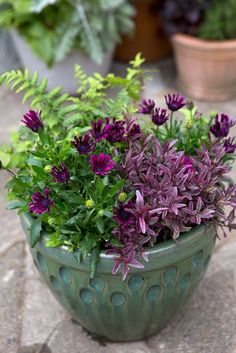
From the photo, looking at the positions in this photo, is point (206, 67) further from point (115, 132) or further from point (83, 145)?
point (83, 145)

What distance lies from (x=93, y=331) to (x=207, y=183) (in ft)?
2.48

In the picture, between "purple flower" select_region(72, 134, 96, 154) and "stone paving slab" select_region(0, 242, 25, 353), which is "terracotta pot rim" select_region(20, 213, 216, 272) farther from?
"stone paving slab" select_region(0, 242, 25, 353)

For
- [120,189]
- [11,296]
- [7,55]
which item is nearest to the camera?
[120,189]

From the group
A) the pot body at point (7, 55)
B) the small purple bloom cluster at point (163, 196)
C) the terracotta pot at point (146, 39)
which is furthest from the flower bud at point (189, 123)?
the pot body at point (7, 55)

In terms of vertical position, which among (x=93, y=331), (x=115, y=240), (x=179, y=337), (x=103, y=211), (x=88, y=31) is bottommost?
(x=179, y=337)

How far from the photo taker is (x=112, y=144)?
182 cm

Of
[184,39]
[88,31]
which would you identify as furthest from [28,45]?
[184,39]

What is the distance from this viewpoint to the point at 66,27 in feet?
11.8

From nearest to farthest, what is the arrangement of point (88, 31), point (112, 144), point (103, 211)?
point (103, 211) → point (112, 144) → point (88, 31)

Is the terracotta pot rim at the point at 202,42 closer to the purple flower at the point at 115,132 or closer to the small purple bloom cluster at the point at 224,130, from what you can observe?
the small purple bloom cluster at the point at 224,130

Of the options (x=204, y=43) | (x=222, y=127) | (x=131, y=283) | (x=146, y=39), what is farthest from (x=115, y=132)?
(x=146, y=39)

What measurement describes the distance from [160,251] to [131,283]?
0.50ft

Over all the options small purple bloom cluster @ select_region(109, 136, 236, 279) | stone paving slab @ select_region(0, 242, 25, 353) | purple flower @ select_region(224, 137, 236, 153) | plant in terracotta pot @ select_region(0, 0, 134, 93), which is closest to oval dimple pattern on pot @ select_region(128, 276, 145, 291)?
small purple bloom cluster @ select_region(109, 136, 236, 279)

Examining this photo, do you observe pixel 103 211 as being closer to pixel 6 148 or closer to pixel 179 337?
pixel 6 148
